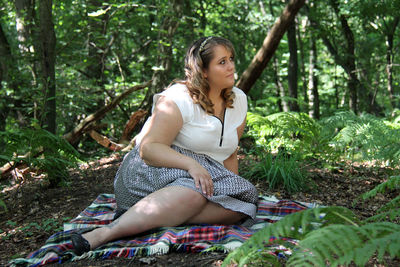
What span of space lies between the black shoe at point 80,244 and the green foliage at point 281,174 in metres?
1.99

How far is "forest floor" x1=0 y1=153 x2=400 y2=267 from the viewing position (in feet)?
7.29

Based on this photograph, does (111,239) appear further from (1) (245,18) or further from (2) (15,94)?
(1) (245,18)

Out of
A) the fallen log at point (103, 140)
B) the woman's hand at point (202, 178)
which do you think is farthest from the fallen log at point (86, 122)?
the woman's hand at point (202, 178)

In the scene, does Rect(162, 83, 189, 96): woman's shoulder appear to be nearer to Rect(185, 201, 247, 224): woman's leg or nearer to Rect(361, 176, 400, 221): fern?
Rect(185, 201, 247, 224): woman's leg

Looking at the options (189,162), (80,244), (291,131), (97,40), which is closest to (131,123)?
(97,40)

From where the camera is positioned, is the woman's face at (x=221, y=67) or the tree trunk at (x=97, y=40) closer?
the woman's face at (x=221, y=67)

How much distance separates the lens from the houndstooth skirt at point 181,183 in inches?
106

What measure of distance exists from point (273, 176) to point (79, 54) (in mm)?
4070

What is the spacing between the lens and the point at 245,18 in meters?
9.11

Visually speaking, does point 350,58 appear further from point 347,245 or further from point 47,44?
point 347,245

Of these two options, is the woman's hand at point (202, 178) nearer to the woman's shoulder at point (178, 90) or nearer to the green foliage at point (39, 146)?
the woman's shoulder at point (178, 90)

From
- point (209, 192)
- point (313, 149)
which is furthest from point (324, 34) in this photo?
point (209, 192)

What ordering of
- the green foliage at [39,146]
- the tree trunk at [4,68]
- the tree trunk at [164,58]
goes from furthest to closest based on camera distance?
the tree trunk at [4,68] < the tree trunk at [164,58] < the green foliage at [39,146]

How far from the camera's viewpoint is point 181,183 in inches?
103
